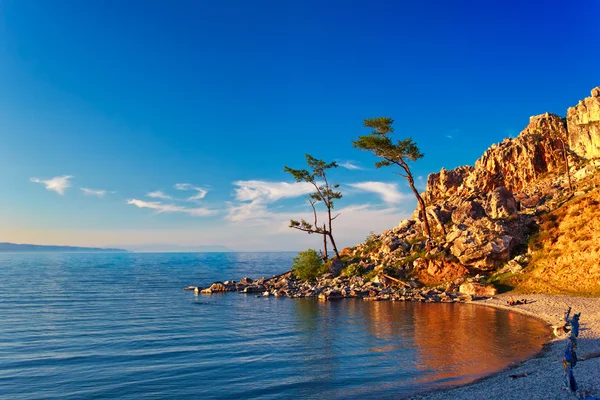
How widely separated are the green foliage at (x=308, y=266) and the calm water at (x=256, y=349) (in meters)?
19.4

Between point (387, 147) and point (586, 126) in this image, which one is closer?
point (387, 147)

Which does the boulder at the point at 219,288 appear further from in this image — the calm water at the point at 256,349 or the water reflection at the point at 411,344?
the water reflection at the point at 411,344

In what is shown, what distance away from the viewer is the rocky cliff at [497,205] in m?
49.4

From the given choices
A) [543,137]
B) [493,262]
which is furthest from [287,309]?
[543,137]

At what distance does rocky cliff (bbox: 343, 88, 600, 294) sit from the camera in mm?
49406

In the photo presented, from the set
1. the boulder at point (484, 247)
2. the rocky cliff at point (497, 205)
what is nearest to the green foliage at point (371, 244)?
the rocky cliff at point (497, 205)

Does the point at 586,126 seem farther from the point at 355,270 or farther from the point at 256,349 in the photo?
the point at 256,349

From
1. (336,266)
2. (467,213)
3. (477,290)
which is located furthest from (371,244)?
(477,290)

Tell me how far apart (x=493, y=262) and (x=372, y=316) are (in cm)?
2030

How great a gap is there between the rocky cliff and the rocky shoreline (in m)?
2.32

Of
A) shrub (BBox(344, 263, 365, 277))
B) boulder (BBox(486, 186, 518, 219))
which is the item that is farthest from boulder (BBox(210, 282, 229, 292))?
boulder (BBox(486, 186, 518, 219))

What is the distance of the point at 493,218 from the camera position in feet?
173

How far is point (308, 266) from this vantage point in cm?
6372

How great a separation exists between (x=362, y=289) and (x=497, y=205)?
2234 centimetres
